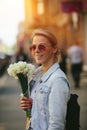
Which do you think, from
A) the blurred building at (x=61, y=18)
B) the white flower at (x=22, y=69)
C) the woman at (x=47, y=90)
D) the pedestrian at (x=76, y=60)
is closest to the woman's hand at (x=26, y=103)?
the woman at (x=47, y=90)

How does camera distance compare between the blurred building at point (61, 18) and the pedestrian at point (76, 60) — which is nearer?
the pedestrian at point (76, 60)

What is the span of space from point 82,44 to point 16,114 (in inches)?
1137

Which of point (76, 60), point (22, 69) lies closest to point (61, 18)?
point (76, 60)

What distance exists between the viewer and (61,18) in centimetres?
5097

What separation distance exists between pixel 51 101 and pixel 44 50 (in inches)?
16.4

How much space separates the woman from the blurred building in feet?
112

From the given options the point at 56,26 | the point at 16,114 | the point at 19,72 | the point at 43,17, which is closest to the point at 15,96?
the point at 16,114

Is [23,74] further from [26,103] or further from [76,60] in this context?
[76,60]

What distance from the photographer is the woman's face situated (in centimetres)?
418

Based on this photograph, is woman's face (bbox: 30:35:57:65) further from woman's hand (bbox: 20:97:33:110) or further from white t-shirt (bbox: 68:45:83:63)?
white t-shirt (bbox: 68:45:83:63)

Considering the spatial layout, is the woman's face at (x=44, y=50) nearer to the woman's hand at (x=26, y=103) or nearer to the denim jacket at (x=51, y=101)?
the denim jacket at (x=51, y=101)

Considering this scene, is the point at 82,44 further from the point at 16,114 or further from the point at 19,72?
the point at 19,72

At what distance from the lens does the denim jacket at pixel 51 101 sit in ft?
13.0

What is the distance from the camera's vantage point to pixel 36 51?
4238 mm
